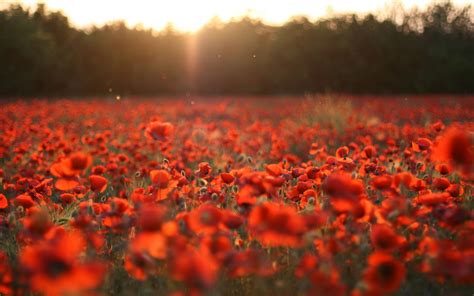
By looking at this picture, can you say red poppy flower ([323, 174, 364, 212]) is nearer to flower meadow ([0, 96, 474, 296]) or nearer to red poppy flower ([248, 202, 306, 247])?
flower meadow ([0, 96, 474, 296])

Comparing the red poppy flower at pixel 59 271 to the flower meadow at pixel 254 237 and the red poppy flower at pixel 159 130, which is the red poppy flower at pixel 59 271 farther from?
the red poppy flower at pixel 159 130

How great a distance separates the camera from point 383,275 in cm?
148

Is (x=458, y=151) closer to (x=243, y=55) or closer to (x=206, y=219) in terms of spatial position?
(x=206, y=219)

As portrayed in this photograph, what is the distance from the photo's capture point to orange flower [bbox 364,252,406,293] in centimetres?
145

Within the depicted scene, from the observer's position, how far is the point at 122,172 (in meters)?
3.88

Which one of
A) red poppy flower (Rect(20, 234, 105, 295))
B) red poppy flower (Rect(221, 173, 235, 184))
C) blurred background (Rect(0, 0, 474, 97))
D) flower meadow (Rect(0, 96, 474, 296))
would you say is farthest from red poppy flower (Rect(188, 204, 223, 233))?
blurred background (Rect(0, 0, 474, 97))

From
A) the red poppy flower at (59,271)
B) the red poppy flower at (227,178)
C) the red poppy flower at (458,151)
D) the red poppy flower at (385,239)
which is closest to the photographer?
the red poppy flower at (59,271)

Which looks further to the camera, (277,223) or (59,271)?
(277,223)

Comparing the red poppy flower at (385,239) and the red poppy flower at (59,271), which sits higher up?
the red poppy flower at (59,271)

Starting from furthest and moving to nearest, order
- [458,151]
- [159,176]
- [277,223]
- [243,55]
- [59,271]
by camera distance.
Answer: [243,55] → [159,176] → [458,151] → [277,223] → [59,271]

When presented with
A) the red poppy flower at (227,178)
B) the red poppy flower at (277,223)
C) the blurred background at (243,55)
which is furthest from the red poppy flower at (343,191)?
the blurred background at (243,55)

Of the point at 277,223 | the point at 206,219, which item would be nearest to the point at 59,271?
the point at 206,219

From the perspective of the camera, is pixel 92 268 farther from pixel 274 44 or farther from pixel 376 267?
pixel 274 44

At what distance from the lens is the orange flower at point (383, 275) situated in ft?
4.76
